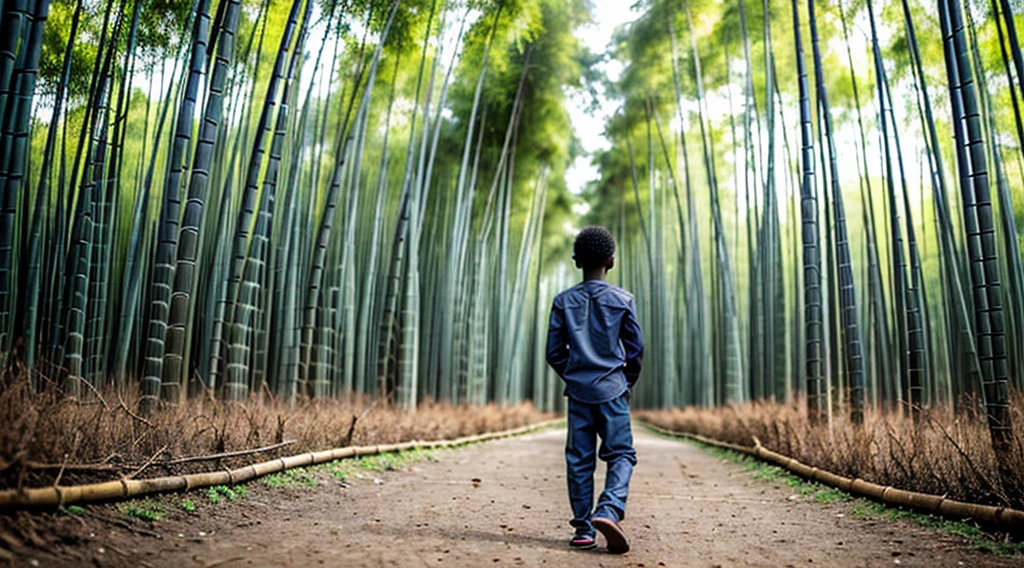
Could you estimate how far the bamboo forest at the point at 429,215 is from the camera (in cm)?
306

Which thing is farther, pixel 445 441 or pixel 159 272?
pixel 445 441

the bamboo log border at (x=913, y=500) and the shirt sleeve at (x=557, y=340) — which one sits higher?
the shirt sleeve at (x=557, y=340)

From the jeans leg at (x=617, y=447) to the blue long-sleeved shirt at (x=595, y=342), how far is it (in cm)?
5

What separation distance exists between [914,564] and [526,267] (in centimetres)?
1006

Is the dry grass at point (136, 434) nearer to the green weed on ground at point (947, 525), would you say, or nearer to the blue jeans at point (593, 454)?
the blue jeans at point (593, 454)

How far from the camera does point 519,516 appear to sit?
3.04 meters

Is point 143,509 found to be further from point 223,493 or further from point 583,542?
point 583,542

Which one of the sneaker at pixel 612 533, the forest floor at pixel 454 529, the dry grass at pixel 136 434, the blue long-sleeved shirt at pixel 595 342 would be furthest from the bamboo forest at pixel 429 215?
the blue long-sleeved shirt at pixel 595 342

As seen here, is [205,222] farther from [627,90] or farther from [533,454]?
[627,90]

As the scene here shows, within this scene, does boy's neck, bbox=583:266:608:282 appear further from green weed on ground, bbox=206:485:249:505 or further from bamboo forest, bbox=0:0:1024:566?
green weed on ground, bbox=206:485:249:505

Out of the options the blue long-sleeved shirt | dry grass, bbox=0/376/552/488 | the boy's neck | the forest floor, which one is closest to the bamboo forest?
dry grass, bbox=0/376/552/488

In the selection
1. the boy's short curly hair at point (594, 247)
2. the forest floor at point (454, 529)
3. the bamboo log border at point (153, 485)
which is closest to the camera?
the bamboo log border at point (153, 485)

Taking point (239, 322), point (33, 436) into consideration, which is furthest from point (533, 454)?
point (33, 436)

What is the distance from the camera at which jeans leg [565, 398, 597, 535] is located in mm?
2406
